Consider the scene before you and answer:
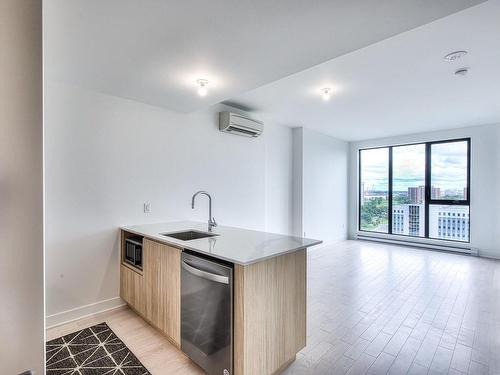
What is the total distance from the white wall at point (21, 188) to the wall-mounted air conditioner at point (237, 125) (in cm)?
283

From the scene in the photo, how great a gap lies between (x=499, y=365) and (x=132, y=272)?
124 inches

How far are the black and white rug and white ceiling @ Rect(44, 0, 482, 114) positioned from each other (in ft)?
7.63

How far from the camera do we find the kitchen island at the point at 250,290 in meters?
1.54

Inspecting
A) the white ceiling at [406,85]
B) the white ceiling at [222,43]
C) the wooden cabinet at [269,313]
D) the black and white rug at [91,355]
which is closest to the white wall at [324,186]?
the white ceiling at [406,85]

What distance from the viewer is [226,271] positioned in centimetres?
160

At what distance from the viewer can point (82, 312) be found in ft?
8.60

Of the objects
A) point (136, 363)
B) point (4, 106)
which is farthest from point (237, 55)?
point (136, 363)

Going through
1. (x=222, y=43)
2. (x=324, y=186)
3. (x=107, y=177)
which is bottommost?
(x=324, y=186)

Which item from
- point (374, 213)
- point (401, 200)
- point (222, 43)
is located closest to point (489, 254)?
point (401, 200)

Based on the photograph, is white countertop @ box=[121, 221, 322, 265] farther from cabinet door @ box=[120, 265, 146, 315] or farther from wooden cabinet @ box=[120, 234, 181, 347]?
cabinet door @ box=[120, 265, 146, 315]

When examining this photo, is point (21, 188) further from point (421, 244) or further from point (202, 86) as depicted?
point (421, 244)

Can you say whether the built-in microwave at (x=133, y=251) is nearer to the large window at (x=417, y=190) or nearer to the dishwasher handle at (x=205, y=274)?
the dishwasher handle at (x=205, y=274)

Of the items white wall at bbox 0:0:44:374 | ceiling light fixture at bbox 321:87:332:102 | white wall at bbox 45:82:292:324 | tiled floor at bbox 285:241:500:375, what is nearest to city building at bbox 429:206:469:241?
tiled floor at bbox 285:241:500:375

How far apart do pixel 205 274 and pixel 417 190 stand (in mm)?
5966
